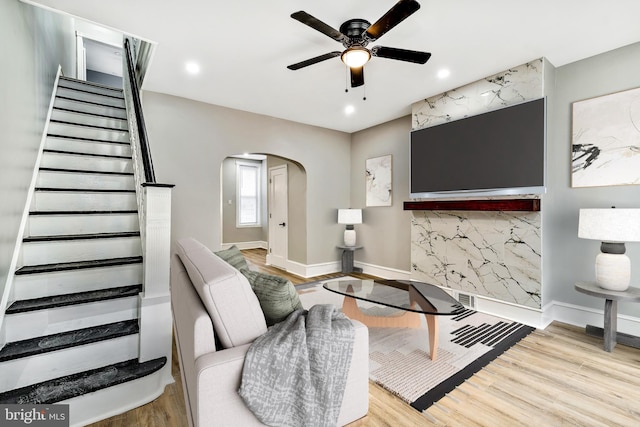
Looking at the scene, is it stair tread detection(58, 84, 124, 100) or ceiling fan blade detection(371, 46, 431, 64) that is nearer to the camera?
ceiling fan blade detection(371, 46, 431, 64)

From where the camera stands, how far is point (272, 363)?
3.94ft

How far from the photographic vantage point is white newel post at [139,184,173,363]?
77.5 inches

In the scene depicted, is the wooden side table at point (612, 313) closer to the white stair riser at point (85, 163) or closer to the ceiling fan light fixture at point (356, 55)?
the ceiling fan light fixture at point (356, 55)

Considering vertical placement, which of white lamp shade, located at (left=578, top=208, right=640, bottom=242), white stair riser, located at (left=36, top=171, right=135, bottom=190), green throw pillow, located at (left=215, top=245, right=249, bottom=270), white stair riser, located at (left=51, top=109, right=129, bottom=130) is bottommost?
green throw pillow, located at (left=215, top=245, right=249, bottom=270)

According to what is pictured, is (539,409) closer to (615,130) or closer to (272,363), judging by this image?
(272,363)

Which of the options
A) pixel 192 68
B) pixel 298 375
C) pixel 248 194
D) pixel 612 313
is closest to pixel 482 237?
pixel 612 313

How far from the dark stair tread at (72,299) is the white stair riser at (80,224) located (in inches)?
25.6

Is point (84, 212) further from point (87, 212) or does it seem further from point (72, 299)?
point (72, 299)

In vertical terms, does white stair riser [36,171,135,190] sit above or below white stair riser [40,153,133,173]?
below

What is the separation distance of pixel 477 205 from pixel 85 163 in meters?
4.36

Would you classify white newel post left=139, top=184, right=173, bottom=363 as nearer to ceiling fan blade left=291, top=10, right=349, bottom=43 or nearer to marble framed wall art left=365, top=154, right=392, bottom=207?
ceiling fan blade left=291, top=10, right=349, bottom=43

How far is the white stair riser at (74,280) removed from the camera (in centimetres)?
199

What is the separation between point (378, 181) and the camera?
5129 millimetres

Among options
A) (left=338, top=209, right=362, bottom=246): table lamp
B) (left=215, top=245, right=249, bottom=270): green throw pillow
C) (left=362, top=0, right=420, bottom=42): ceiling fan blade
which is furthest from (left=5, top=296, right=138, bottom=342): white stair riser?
(left=338, top=209, right=362, bottom=246): table lamp
